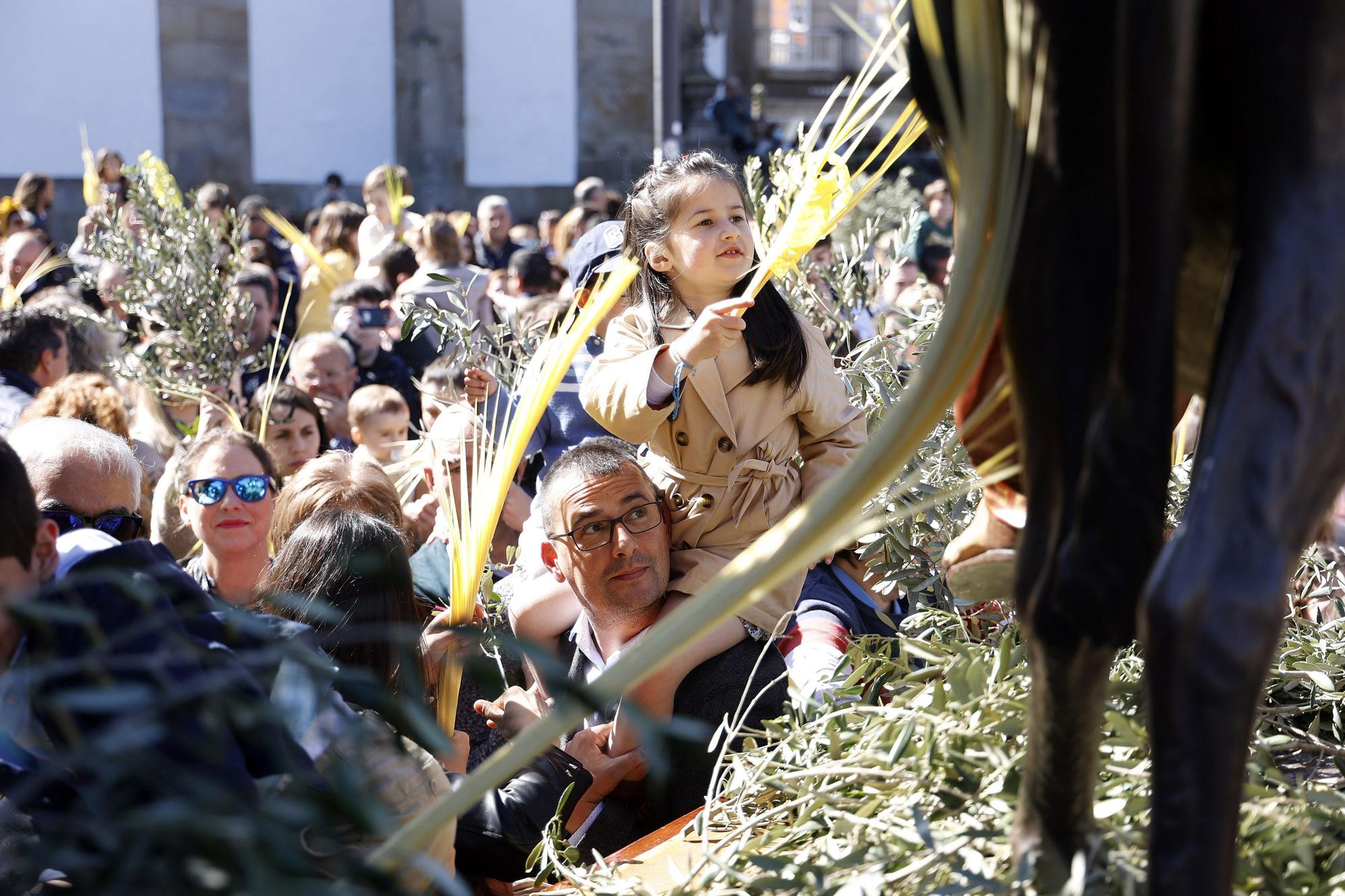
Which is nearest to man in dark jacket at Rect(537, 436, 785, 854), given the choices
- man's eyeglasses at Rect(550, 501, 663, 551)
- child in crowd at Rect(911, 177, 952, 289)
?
man's eyeglasses at Rect(550, 501, 663, 551)

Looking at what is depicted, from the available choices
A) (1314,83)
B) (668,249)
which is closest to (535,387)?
(668,249)

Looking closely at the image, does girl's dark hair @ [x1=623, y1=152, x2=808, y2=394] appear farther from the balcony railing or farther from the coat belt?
the balcony railing

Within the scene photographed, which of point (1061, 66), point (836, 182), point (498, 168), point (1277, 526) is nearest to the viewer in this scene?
point (1277, 526)

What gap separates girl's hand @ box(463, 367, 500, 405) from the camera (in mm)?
3859

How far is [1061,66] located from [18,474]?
1197mm

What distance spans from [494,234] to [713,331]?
6614 mm

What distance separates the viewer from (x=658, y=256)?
10.4 feet

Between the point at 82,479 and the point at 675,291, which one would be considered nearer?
the point at 82,479

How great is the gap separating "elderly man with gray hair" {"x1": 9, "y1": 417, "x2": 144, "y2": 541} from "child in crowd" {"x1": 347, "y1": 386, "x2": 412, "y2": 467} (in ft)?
5.45

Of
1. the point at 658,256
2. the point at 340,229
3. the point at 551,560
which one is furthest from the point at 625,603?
the point at 340,229

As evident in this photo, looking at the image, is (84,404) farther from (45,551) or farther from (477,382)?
(45,551)

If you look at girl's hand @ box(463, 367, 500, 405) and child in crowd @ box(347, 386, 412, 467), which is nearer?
girl's hand @ box(463, 367, 500, 405)

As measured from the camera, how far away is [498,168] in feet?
53.2

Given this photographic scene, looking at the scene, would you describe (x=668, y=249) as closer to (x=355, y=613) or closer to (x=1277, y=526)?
(x=355, y=613)
